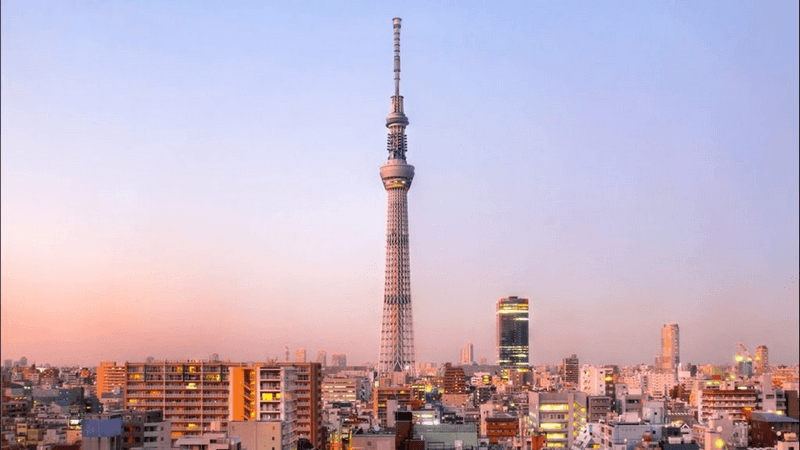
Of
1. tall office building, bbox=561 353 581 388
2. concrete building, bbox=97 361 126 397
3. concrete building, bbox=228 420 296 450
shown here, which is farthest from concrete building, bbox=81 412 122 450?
tall office building, bbox=561 353 581 388

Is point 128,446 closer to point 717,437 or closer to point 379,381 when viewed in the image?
point 717,437

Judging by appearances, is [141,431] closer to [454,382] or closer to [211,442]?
[211,442]

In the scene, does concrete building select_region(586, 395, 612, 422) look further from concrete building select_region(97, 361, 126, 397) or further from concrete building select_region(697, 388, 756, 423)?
concrete building select_region(97, 361, 126, 397)

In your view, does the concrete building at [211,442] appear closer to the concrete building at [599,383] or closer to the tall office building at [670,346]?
the concrete building at [599,383]

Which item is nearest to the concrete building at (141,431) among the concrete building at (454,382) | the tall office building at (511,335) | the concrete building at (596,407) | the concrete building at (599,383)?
the concrete building at (596,407)

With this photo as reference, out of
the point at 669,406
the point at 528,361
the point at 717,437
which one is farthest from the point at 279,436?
the point at 528,361

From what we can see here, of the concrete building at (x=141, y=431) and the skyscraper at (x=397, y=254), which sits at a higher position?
the skyscraper at (x=397, y=254)

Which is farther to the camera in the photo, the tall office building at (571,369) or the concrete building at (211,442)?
the tall office building at (571,369)
